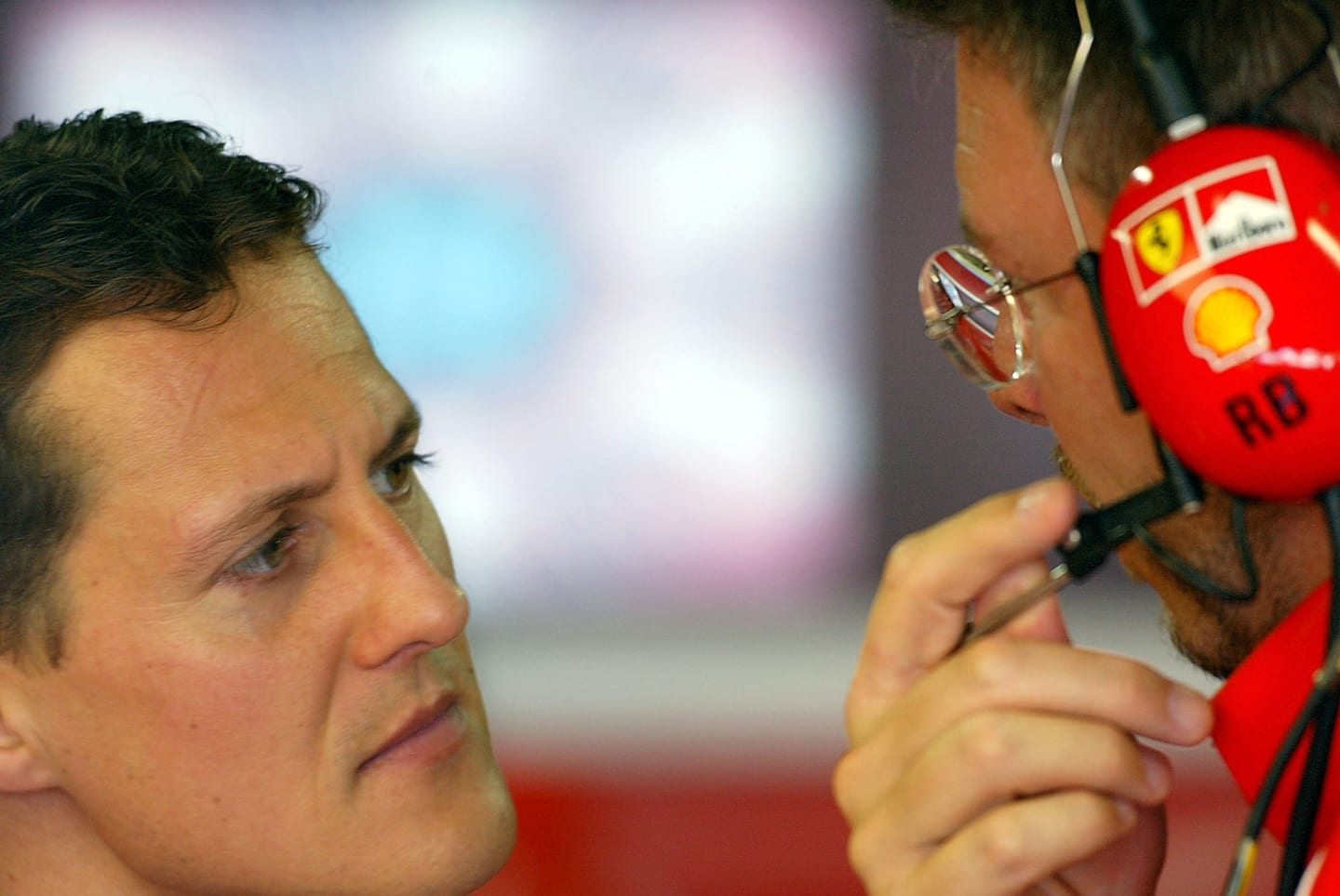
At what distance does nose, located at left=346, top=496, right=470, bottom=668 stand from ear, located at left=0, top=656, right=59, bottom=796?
252 millimetres

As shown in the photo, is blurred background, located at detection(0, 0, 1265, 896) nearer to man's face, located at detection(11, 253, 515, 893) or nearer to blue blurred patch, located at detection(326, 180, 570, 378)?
blue blurred patch, located at detection(326, 180, 570, 378)

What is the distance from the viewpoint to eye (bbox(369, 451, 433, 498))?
1312 millimetres

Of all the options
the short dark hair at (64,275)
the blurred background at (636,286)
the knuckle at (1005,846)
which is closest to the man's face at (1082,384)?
the knuckle at (1005,846)

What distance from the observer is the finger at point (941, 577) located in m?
0.81

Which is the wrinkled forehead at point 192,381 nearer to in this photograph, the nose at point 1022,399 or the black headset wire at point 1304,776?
the nose at point 1022,399

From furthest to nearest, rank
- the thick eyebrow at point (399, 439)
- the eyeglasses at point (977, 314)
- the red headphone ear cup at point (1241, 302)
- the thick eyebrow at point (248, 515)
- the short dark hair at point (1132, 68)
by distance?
the thick eyebrow at point (399, 439) < the thick eyebrow at point (248, 515) < the eyeglasses at point (977, 314) < the short dark hair at point (1132, 68) < the red headphone ear cup at point (1241, 302)

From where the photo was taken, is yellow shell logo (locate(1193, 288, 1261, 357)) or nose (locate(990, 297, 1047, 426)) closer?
yellow shell logo (locate(1193, 288, 1261, 357))

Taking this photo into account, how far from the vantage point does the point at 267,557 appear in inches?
46.7

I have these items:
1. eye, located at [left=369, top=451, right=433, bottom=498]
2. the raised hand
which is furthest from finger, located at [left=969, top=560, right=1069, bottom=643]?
eye, located at [left=369, top=451, right=433, bottom=498]

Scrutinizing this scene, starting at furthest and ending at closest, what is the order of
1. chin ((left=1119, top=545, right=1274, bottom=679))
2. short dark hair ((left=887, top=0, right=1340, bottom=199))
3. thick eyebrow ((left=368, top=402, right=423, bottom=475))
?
thick eyebrow ((left=368, top=402, right=423, bottom=475)), chin ((left=1119, top=545, right=1274, bottom=679)), short dark hair ((left=887, top=0, right=1340, bottom=199))

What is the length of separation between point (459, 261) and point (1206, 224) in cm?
272

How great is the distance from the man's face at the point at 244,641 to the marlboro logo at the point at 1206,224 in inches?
25.3

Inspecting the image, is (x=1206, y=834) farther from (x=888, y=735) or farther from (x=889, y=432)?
(x=888, y=735)

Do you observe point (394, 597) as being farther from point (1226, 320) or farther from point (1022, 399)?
point (1226, 320)
